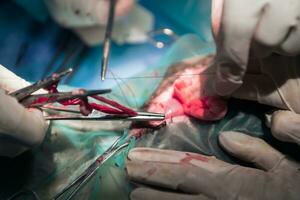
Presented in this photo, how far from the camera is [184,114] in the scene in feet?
3.61

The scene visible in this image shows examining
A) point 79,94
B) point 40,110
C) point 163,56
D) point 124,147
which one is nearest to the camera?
point 79,94

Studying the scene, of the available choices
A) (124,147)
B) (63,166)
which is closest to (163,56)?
(124,147)

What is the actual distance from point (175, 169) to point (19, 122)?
0.36 meters

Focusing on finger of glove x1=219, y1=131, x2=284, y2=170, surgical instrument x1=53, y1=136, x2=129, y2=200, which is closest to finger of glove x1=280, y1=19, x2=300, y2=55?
finger of glove x1=219, y1=131, x2=284, y2=170

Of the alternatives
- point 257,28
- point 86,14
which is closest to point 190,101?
point 257,28

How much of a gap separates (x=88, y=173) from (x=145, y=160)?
0.14 metres

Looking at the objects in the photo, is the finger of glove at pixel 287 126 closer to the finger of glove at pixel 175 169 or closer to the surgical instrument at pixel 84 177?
the finger of glove at pixel 175 169

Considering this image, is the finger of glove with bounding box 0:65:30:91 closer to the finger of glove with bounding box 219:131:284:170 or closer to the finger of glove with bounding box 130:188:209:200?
the finger of glove with bounding box 130:188:209:200

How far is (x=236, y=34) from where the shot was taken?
823 mm

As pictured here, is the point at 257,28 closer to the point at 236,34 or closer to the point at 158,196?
the point at 236,34

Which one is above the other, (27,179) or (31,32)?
(31,32)

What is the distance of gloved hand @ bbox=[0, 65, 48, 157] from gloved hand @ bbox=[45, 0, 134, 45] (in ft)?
1.21

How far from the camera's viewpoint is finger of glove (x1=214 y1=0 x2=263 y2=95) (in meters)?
0.81

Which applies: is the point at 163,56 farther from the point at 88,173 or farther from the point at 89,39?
the point at 88,173
